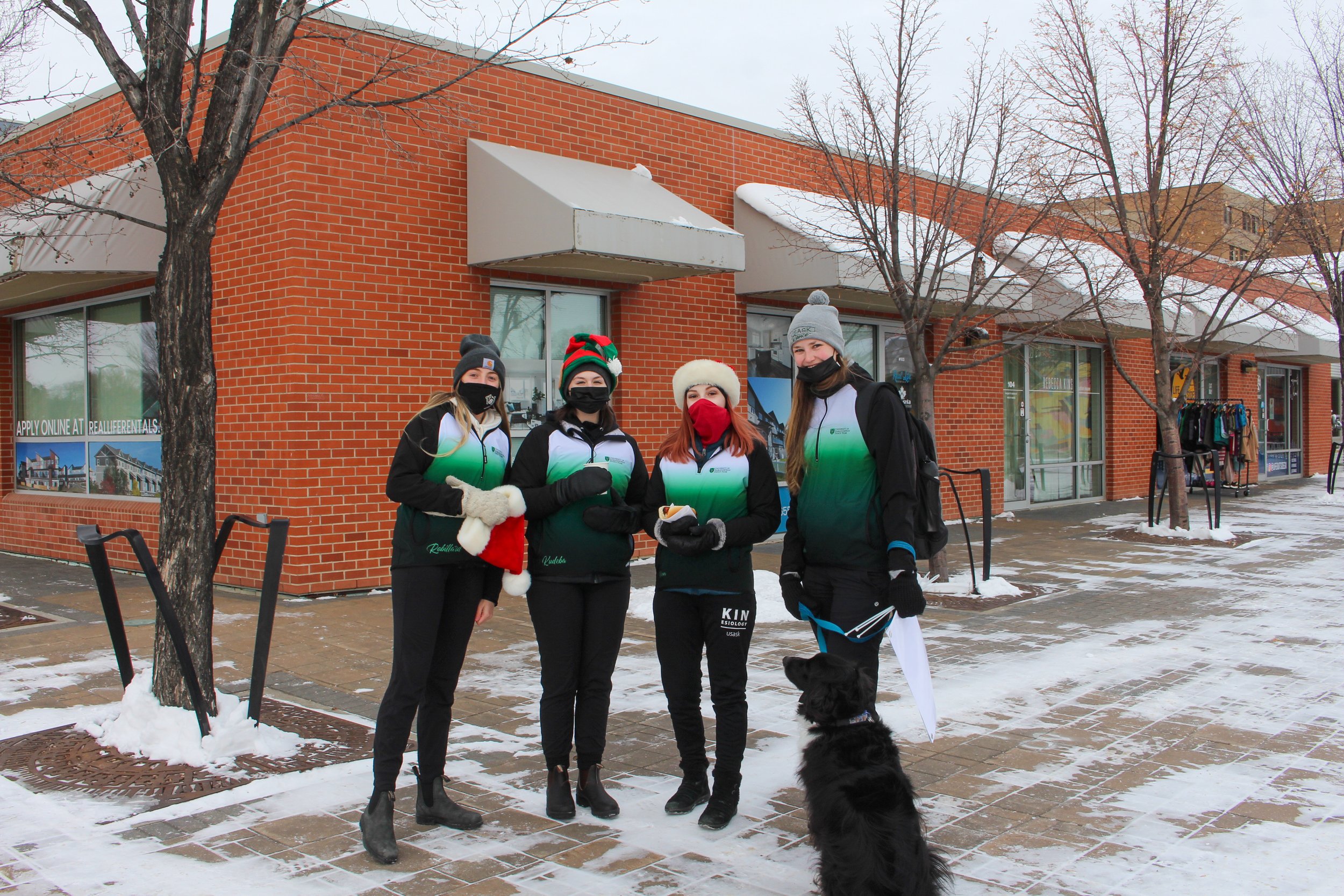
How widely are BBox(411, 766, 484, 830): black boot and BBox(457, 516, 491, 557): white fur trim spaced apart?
935 millimetres

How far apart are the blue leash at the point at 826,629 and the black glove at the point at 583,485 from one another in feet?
2.90

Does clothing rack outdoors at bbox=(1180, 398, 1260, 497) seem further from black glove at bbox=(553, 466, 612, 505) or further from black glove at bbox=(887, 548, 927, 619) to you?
black glove at bbox=(553, 466, 612, 505)

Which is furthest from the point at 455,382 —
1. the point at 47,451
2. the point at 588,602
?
the point at 47,451

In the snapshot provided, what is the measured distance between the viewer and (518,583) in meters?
4.13

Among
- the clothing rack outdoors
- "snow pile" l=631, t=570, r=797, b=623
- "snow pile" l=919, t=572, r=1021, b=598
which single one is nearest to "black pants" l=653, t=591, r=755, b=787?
"snow pile" l=631, t=570, r=797, b=623

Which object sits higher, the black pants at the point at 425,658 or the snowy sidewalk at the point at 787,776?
the black pants at the point at 425,658

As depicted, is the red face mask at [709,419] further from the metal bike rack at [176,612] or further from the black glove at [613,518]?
the metal bike rack at [176,612]

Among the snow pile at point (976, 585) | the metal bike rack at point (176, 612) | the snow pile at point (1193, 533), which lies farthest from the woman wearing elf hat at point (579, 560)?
the snow pile at point (1193, 533)

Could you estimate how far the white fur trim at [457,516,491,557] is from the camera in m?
3.83

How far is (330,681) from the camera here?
6.30 m

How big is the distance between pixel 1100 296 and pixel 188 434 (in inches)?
426

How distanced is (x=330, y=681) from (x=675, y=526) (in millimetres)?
3295

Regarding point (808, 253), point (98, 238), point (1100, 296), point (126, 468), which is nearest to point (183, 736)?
point (98, 238)

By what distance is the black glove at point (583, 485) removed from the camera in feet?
13.0
